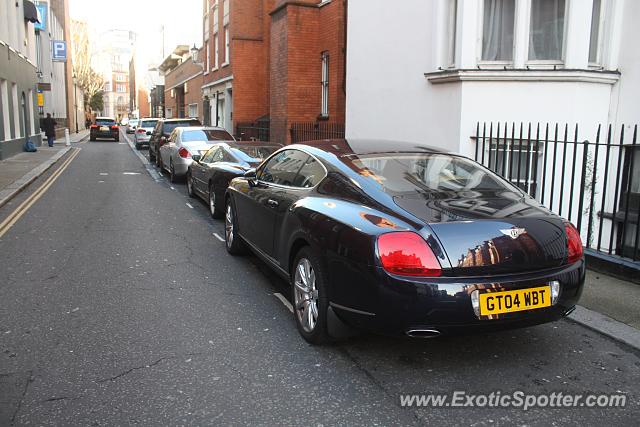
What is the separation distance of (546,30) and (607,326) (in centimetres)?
587

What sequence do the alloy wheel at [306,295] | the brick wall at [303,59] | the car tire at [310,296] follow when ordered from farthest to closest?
the brick wall at [303,59] → the alloy wheel at [306,295] → the car tire at [310,296]

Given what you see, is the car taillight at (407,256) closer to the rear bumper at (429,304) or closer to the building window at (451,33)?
the rear bumper at (429,304)

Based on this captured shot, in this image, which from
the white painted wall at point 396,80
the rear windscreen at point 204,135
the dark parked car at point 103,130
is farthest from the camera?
the dark parked car at point 103,130

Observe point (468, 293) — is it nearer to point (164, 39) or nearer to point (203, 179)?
point (203, 179)

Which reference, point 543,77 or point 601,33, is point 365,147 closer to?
point 543,77

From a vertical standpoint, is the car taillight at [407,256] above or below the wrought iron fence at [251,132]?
below

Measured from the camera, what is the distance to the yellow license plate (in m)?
3.48

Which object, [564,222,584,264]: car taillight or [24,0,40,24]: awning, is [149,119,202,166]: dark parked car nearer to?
[24,0,40,24]: awning

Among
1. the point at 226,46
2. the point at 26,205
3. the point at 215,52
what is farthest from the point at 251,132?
the point at 26,205

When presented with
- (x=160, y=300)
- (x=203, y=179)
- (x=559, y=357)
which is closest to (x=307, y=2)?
(x=203, y=179)

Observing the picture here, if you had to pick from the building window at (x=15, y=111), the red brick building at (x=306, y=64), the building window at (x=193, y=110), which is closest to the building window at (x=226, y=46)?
the red brick building at (x=306, y=64)

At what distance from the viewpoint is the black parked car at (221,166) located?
368 inches

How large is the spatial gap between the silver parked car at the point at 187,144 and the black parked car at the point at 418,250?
9474 mm

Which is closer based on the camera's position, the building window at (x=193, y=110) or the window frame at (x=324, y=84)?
the window frame at (x=324, y=84)
